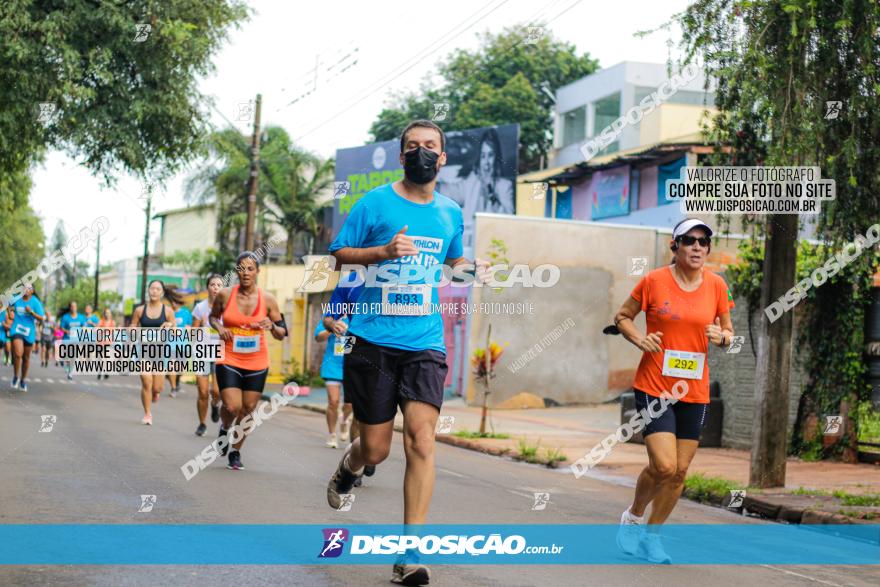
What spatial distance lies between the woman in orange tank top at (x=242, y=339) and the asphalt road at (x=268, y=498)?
0.56m

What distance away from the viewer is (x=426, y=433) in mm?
5586

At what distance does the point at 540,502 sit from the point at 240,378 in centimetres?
300

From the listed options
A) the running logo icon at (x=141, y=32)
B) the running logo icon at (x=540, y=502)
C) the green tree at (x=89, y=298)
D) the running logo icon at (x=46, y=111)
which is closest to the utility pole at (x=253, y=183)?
the running logo icon at (x=141, y=32)

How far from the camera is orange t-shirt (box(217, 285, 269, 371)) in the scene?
1045cm

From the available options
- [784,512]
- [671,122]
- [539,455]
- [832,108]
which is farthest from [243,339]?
[671,122]

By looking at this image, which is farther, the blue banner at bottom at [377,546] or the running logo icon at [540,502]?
the running logo icon at [540,502]

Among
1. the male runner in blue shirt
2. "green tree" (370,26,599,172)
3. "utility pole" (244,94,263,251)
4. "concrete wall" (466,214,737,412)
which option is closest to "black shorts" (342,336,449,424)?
the male runner in blue shirt

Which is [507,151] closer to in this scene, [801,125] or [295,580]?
[801,125]

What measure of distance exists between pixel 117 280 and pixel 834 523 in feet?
277

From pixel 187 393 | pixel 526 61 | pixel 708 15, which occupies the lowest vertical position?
pixel 187 393

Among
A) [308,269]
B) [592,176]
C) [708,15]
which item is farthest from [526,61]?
[708,15]

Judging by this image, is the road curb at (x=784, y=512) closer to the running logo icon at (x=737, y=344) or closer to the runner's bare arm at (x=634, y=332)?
the runner's bare arm at (x=634, y=332)

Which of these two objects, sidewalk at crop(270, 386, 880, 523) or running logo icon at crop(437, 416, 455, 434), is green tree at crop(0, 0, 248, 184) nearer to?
sidewalk at crop(270, 386, 880, 523)

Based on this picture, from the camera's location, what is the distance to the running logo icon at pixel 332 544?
6.18 metres
